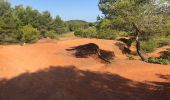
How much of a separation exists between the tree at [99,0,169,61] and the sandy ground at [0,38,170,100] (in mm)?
2934

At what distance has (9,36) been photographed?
143 feet

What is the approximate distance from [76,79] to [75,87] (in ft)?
5.20

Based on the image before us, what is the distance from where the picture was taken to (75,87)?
14031 mm

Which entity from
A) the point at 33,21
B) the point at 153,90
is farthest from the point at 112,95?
the point at 33,21

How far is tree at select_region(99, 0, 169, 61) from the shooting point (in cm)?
2038

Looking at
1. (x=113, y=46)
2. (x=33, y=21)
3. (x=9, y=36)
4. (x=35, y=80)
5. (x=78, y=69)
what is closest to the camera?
(x=35, y=80)

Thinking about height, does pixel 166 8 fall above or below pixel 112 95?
above

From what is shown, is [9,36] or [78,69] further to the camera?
[9,36]

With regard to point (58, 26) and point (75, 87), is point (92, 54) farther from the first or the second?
point (58, 26)

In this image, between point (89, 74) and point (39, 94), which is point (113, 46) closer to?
point (89, 74)

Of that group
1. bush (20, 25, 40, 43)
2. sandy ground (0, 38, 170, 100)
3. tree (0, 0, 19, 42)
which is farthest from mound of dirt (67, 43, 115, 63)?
tree (0, 0, 19, 42)

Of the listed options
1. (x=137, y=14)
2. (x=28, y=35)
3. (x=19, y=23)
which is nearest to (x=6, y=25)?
(x=28, y=35)

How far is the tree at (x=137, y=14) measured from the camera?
20375 mm

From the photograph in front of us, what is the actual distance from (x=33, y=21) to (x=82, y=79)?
39.7m
